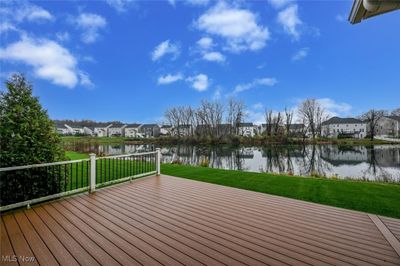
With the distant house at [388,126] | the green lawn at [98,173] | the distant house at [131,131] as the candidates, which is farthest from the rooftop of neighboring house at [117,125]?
the green lawn at [98,173]

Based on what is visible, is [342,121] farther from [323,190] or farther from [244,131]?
[323,190]

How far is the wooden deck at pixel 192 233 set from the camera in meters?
2.15

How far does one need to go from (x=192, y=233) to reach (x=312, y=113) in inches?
1586

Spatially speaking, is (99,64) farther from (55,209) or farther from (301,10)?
(55,209)

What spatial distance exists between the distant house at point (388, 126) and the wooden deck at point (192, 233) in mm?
54026

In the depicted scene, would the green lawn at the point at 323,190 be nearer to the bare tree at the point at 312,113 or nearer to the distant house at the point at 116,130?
the bare tree at the point at 312,113

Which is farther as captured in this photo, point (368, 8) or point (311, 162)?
point (311, 162)

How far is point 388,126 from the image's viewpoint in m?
47.5

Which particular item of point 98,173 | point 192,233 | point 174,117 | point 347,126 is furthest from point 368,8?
point 347,126

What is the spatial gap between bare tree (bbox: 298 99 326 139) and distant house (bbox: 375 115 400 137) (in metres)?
16.8

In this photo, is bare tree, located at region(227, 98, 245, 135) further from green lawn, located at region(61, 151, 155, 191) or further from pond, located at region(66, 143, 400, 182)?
green lawn, located at region(61, 151, 155, 191)

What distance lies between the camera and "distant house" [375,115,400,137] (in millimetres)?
45719

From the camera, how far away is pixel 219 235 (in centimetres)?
A: 264

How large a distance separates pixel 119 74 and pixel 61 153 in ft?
66.0
